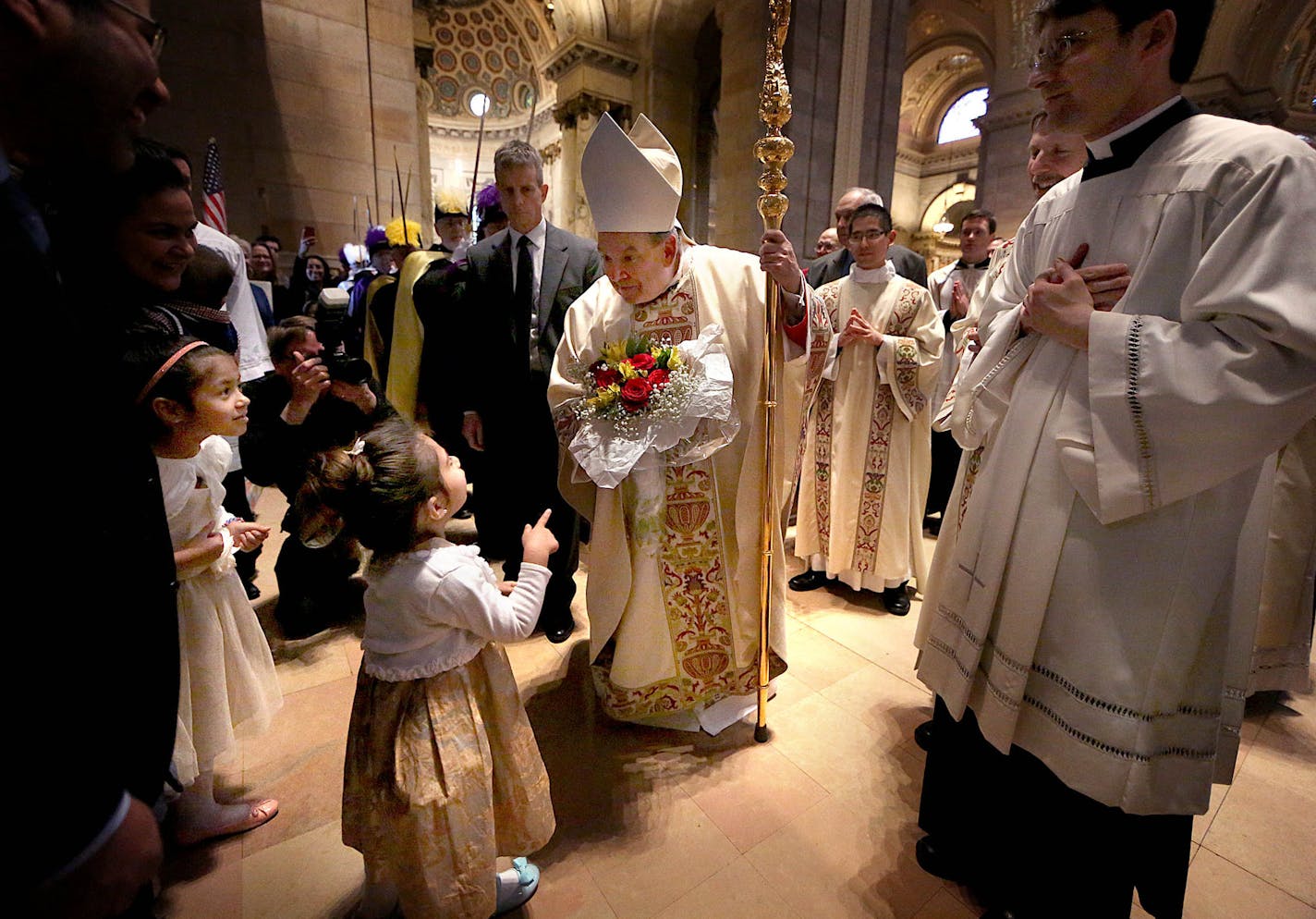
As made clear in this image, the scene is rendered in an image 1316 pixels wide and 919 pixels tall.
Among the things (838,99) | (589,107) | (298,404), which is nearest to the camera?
(298,404)

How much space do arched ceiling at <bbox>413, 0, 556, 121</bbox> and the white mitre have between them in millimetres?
18276

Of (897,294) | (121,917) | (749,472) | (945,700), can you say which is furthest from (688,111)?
(121,917)

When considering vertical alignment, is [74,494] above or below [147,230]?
below

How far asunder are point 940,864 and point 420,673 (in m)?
1.63

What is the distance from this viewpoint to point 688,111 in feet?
34.6

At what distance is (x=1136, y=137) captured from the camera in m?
1.25

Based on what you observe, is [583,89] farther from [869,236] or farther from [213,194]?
[869,236]

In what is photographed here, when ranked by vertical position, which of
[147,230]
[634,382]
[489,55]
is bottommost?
[634,382]

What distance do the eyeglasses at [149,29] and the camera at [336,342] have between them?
6.89 feet

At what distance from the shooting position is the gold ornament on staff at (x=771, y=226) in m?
1.87

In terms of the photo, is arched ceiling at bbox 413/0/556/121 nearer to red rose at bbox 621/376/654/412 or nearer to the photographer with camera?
the photographer with camera

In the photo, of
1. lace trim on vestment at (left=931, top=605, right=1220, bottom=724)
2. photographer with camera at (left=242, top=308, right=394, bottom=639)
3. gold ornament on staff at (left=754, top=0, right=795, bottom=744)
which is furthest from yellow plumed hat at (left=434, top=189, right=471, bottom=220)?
lace trim on vestment at (left=931, top=605, right=1220, bottom=724)

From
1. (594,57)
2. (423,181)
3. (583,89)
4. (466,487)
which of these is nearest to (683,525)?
(466,487)

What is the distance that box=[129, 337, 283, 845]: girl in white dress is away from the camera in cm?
152
